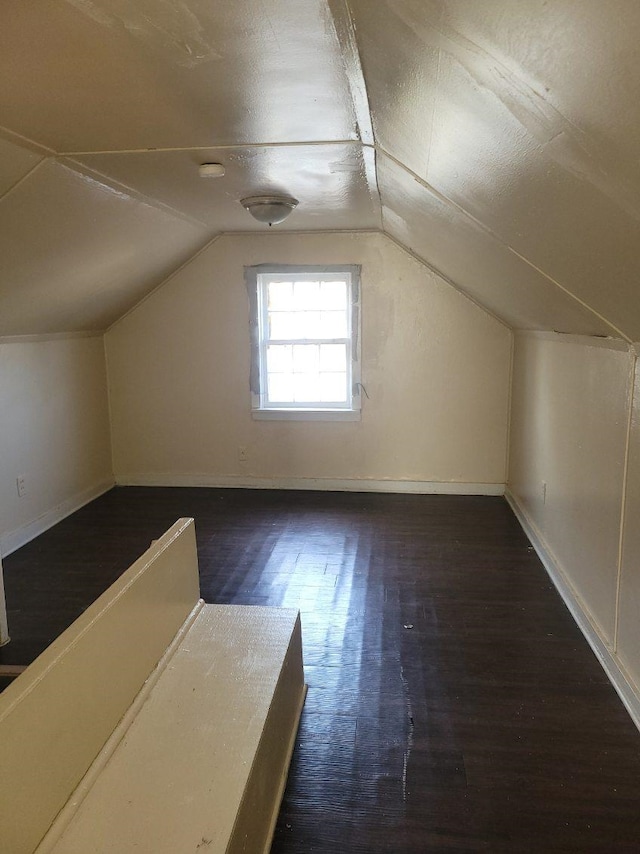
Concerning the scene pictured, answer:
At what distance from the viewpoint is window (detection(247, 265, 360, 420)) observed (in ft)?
15.8

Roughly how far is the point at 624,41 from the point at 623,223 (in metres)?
0.58

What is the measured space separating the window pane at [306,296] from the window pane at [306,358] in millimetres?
303

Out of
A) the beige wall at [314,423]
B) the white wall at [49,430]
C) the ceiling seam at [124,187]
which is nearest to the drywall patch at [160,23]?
the ceiling seam at [124,187]

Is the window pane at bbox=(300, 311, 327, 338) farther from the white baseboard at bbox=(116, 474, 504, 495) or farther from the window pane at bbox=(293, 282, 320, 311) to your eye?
the white baseboard at bbox=(116, 474, 504, 495)

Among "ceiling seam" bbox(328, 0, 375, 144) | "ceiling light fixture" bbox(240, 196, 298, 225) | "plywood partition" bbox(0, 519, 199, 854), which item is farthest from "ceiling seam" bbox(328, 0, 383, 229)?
"plywood partition" bbox(0, 519, 199, 854)

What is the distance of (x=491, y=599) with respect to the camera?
10.2 ft

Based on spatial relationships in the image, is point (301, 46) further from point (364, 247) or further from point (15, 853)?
point (364, 247)

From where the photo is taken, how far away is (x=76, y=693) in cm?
143

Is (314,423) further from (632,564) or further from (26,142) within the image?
(26,142)

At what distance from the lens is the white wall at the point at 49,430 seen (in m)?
3.82

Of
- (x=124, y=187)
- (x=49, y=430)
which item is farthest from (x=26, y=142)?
(x=49, y=430)

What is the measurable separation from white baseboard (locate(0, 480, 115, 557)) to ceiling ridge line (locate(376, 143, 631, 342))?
302 cm

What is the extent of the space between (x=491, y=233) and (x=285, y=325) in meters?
2.89

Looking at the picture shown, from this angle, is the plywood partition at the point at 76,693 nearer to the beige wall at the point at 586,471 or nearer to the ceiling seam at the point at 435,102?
the ceiling seam at the point at 435,102
